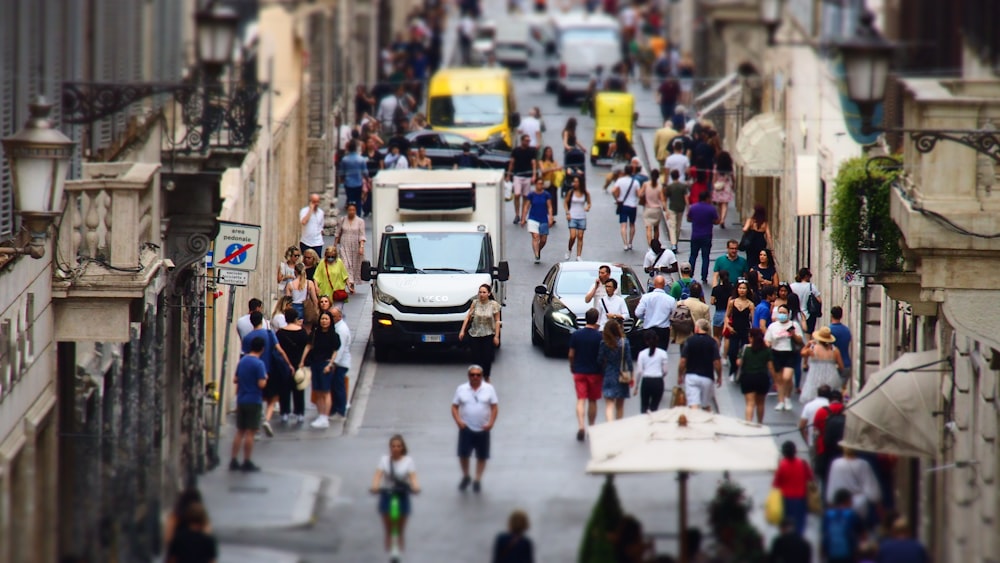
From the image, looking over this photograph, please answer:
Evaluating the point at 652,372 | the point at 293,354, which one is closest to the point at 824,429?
the point at 652,372

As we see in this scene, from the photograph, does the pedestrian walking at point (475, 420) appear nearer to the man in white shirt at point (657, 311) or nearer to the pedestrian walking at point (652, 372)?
the pedestrian walking at point (652, 372)

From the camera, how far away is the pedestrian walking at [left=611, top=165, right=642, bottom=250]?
129 feet

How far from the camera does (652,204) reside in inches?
1539

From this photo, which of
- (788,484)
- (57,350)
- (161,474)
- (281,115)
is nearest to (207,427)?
(57,350)

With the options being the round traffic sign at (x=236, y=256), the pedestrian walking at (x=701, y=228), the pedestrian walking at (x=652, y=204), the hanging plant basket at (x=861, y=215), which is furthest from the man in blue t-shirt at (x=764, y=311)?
the pedestrian walking at (x=652, y=204)

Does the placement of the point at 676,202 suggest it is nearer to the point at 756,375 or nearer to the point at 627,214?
the point at 627,214

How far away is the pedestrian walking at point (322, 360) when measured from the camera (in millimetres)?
28938

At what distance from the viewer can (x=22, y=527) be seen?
67.6ft

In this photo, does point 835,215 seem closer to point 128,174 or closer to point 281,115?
point 128,174

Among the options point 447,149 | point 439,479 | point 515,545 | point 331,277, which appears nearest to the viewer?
point 515,545

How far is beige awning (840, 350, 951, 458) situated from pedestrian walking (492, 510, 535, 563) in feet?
16.2

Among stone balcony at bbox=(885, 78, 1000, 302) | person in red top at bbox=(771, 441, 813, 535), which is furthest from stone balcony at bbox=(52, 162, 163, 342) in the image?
stone balcony at bbox=(885, 78, 1000, 302)

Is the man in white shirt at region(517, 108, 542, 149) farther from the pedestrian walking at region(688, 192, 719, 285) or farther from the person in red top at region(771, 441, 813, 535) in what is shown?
A: the person in red top at region(771, 441, 813, 535)

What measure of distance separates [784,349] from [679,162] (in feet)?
41.2
